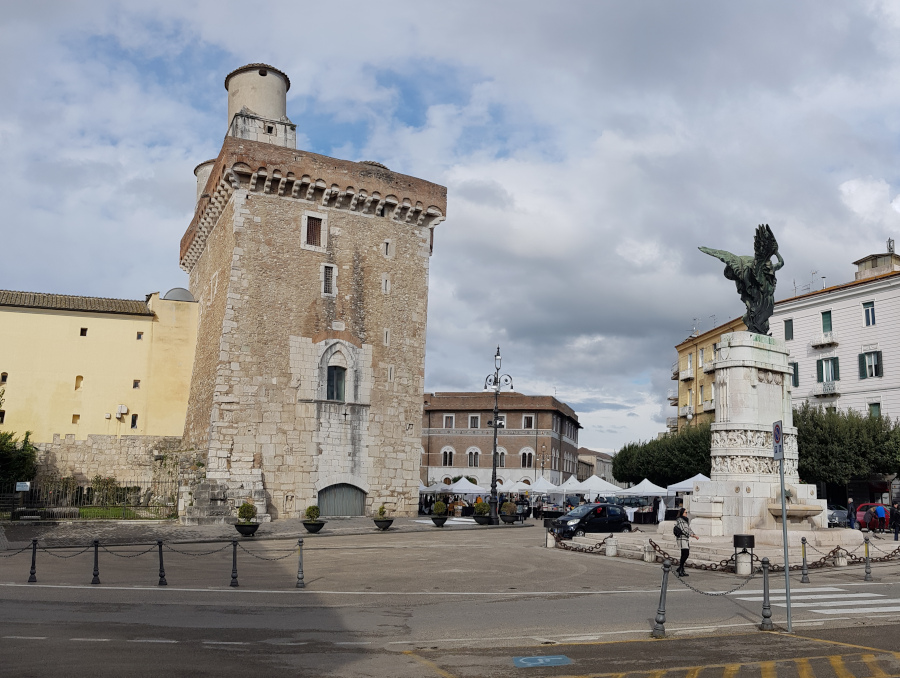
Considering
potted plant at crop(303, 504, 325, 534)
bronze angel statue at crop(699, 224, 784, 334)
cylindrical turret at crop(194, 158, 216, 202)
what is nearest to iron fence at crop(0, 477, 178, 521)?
potted plant at crop(303, 504, 325, 534)

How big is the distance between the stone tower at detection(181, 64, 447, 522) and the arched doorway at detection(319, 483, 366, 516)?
0.16ft

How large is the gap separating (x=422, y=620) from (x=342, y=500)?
22.3 metres

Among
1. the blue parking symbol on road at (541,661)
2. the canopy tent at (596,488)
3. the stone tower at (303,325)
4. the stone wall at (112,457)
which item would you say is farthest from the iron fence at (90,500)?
the blue parking symbol on road at (541,661)

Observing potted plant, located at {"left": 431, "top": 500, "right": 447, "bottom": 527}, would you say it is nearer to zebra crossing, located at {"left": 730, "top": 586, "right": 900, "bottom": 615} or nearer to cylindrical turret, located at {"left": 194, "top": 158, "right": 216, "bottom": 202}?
zebra crossing, located at {"left": 730, "top": 586, "right": 900, "bottom": 615}

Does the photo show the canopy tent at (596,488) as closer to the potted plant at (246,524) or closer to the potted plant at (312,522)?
the potted plant at (312,522)

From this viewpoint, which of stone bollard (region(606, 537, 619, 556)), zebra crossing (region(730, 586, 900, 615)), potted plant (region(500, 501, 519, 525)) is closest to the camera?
zebra crossing (region(730, 586, 900, 615))

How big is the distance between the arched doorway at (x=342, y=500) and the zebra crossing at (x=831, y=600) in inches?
835

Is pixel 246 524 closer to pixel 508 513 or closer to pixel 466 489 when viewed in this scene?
pixel 508 513

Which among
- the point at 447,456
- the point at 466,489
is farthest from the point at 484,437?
the point at 466,489

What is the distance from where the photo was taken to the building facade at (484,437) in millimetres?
75312

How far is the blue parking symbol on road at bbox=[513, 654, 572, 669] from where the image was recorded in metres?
8.67

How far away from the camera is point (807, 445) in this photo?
39062 millimetres

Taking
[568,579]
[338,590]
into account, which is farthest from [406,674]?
[568,579]

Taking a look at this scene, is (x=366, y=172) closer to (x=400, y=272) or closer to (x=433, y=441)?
(x=400, y=272)
